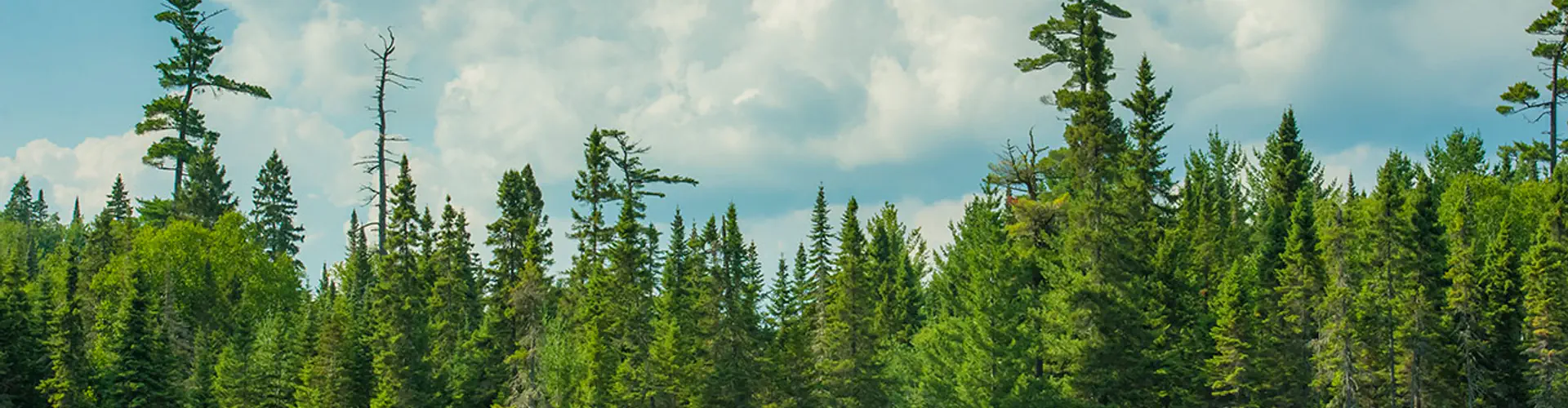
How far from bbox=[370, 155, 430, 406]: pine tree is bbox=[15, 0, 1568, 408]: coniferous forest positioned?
128 millimetres

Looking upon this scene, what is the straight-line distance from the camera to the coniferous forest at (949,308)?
41.9 m

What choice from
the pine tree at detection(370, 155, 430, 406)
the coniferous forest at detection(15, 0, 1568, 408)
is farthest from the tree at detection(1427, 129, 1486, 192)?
the pine tree at detection(370, 155, 430, 406)

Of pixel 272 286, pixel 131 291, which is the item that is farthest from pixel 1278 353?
pixel 272 286

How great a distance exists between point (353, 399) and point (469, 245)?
25965mm

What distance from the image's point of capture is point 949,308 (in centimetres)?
4881

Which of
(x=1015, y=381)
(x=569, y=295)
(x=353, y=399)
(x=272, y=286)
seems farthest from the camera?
(x=272, y=286)

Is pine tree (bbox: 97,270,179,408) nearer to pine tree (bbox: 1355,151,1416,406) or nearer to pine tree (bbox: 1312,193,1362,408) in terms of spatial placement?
pine tree (bbox: 1312,193,1362,408)

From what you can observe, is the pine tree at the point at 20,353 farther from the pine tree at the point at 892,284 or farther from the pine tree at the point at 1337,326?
the pine tree at the point at 1337,326

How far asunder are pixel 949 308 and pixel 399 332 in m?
26.4

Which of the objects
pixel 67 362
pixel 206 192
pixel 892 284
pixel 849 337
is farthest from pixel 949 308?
pixel 206 192

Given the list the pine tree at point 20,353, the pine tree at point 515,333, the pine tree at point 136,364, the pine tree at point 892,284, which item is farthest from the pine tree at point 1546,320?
the pine tree at point 20,353

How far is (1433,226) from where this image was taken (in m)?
53.4

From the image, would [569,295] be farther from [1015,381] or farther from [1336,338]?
[1336,338]

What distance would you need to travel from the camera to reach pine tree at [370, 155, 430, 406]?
2210 inches
